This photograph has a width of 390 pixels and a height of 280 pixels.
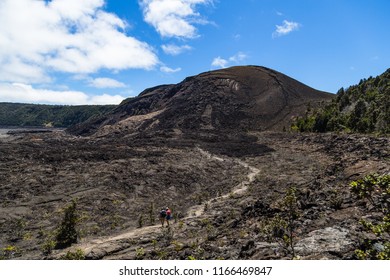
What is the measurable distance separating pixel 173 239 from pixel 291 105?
72664mm

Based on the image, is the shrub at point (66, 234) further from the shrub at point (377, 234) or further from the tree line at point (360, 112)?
the tree line at point (360, 112)

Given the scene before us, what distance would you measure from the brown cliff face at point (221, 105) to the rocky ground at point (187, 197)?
2656 centimetres

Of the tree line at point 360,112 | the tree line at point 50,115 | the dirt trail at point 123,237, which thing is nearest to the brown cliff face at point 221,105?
the tree line at point 360,112

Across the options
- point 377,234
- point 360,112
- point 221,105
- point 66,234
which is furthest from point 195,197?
point 221,105

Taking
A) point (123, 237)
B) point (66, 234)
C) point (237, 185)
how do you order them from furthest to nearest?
1. point (237, 185)
2. point (123, 237)
3. point (66, 234)

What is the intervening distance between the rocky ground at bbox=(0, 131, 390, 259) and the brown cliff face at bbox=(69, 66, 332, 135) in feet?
87.1

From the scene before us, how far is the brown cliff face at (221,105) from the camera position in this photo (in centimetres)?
7225

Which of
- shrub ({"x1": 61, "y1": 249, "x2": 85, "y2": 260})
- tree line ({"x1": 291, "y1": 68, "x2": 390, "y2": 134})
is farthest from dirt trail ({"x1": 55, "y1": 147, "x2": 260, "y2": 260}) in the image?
tree line ({"x1": 291, "y1": 68, "x2": 390, "y2": 134})

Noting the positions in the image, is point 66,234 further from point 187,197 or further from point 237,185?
point 237,185

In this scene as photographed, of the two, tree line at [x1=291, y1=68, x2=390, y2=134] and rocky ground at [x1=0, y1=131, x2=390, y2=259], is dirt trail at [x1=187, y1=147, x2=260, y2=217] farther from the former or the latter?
tree line at [x1=291, y1=68, x2=390, y2=134]

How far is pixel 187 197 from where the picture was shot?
1000 inches

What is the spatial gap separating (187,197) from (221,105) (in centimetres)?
5898

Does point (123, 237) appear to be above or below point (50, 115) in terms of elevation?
below

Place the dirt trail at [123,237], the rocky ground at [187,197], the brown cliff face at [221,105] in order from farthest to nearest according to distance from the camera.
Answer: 1. the brown cliff face at [221,105]
2. the dirt trail at [123,237]
3. the rocky ground at [187,197]
